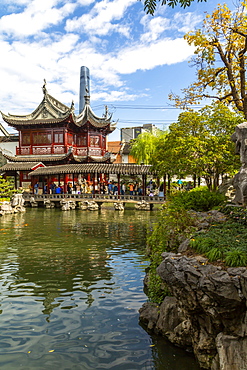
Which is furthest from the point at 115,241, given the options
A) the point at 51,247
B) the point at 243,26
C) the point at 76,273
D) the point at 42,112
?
the point at 42,112

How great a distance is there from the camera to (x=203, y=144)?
50.0 feet

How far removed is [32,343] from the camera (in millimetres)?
4816

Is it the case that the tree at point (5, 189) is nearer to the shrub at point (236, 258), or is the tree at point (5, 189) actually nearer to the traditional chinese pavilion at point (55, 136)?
the traditional chinese pavilion at point (55, 136)

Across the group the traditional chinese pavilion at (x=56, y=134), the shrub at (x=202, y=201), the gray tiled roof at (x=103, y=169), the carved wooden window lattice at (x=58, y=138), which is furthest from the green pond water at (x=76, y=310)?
the carved wooden window lattice at (x=58, y=138)

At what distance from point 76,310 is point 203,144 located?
11460mm

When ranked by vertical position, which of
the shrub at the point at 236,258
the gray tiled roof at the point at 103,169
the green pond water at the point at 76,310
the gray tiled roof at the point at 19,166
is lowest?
the green pond water at the point at 76,310

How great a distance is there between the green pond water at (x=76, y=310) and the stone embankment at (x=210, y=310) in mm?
363

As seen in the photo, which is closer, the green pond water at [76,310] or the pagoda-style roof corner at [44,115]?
the green pond water at [76,310]

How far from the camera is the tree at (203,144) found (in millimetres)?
14766

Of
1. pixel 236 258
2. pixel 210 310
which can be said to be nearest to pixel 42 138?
pixel 236 258

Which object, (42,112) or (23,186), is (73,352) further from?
(42,112)

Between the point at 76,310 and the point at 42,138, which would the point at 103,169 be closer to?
the point at 42,138

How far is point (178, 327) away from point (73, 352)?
1.64 metres

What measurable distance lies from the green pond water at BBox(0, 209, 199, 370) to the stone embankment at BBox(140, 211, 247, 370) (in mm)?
363
